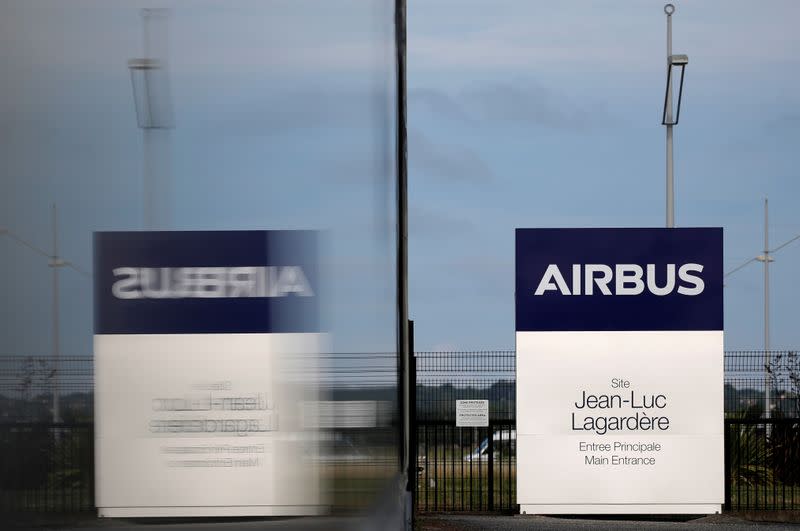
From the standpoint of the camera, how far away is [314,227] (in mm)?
1345

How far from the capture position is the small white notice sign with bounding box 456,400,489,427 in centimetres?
1717

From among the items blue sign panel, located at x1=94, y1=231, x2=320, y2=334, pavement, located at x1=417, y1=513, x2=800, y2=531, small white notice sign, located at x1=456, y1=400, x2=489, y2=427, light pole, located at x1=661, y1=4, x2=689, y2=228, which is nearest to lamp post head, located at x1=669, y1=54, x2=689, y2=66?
light pole, located at x1=661, y1=4, x2=689, y2=228

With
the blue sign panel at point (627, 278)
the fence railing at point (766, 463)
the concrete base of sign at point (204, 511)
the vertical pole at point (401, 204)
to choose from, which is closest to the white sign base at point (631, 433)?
the blue sign panel at point (627, 278)

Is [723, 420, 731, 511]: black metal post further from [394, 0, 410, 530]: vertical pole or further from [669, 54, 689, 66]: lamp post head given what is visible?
[394, 0, 410, 530]: vertical pole

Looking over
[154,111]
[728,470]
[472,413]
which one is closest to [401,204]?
[154,111]

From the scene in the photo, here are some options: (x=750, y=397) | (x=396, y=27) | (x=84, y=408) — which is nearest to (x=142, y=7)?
(x=84, y=408)

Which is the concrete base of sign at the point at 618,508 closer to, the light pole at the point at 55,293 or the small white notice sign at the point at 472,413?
the small white notice sign at the point at 472,413

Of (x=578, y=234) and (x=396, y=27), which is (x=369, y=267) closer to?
(x=396, y=27)

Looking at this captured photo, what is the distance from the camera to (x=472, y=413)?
1722 cm

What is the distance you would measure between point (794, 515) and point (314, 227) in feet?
60.4

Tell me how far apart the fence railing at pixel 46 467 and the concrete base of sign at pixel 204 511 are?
0.12ft

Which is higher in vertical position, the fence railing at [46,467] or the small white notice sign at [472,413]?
the fence railing at [46,467]

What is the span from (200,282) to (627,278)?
1223cm

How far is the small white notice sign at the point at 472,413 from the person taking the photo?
1717 centimetres
